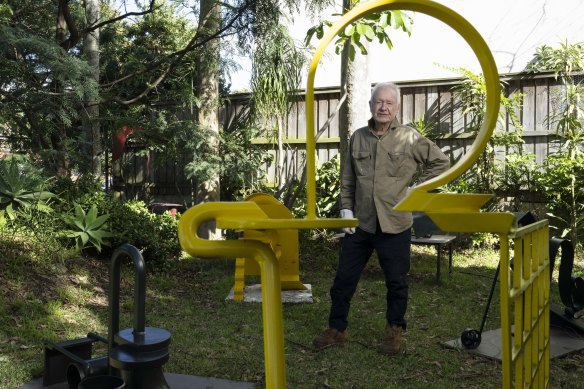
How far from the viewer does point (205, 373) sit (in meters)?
3.17

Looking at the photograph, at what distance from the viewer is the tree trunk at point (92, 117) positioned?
6283 mm

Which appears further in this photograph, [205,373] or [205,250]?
[205,373]

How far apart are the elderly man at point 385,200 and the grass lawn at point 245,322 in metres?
0.34

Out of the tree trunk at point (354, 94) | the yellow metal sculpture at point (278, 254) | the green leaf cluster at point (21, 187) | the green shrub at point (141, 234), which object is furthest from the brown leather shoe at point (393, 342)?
the green leaf cluster at point (21, 187)

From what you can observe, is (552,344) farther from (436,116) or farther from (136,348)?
(436,116)

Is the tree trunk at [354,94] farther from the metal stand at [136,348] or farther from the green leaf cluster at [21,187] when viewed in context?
the metal stand at [136,348]

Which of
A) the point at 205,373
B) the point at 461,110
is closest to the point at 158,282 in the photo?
the point at 205,373

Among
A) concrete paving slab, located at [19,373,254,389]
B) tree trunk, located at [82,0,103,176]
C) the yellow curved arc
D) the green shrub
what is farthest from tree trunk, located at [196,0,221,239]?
the yellow curved arc

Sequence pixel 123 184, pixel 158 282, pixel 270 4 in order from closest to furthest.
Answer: pixel 158 282
pixel 270 4
pixel 123 184

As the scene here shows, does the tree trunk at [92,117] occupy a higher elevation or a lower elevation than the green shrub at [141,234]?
higher

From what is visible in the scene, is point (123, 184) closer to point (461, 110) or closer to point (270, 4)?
point (270, 4)

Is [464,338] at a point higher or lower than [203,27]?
lower

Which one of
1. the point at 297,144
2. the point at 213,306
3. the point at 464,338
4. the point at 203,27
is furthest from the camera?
the point at 297,144

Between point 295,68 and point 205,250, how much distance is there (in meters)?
6.33
